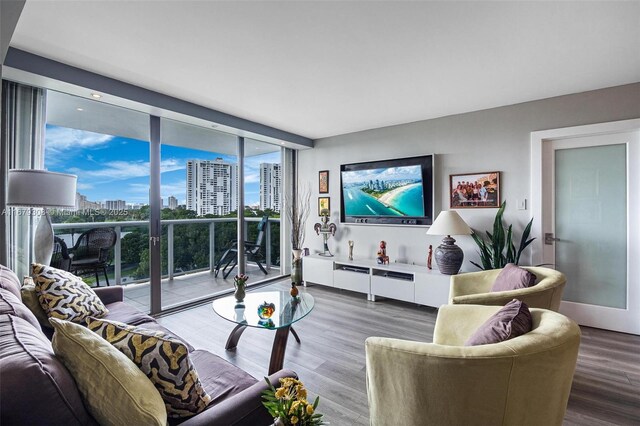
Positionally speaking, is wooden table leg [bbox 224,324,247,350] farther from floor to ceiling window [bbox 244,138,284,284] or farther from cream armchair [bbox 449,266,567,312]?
floor to ceiling window [bbox 244,138,284,284]

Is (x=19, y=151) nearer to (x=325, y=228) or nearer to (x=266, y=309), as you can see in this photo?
(x=266, y=309)

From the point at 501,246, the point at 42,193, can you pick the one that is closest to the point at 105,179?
the point at 42,193

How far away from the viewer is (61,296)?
191 cm

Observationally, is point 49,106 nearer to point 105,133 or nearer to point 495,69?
point 105,133

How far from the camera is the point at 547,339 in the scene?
3.76ft

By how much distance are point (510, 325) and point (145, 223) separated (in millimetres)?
3587

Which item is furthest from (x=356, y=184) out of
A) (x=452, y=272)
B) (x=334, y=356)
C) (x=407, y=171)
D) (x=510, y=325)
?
(x=510, y=325)

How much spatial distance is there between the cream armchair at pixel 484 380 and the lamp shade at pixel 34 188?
2558 mm

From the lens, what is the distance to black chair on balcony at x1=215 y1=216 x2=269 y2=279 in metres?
4.68

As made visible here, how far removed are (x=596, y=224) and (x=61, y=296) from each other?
15.5ft

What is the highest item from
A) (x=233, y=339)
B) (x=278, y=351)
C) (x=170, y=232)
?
(x=170, y=232)

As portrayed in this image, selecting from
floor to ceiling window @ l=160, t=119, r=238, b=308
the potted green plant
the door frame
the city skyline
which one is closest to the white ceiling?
the door frame

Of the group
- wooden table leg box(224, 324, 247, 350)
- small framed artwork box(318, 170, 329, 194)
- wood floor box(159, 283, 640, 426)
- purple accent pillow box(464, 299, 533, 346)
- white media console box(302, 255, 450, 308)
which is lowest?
wood floor box(159, 283, 640, 426)

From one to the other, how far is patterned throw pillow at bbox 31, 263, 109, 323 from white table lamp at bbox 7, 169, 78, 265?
1.74 ft
